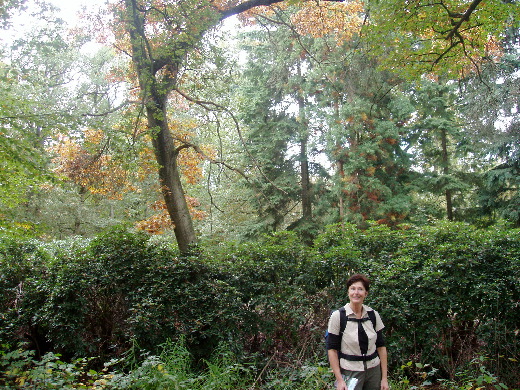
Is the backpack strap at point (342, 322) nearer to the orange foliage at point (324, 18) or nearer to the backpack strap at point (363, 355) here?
the backpack strap at point (363, 355)

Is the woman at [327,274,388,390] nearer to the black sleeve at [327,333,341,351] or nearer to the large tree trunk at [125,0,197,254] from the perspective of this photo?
the black sleeve at [327,333,341,351]

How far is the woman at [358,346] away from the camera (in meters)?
3.21

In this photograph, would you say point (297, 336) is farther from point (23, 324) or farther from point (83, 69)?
point (83, 69)

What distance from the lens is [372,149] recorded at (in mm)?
15281

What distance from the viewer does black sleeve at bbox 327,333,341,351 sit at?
10.6 feet

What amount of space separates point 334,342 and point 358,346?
19 cm

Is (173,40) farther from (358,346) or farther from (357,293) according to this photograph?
(358,346)

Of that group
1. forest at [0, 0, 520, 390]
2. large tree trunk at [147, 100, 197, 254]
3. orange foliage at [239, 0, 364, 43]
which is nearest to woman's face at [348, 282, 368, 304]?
forest at [0, 0, 520, 390]

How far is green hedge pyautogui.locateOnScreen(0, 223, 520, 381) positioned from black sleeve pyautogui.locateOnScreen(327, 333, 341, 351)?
2.09 metres

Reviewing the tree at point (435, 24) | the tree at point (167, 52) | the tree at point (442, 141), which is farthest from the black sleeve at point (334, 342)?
the tree at point (442, 141)

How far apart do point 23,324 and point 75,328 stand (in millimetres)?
870

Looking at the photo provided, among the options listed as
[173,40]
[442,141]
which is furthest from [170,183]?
[442,141]

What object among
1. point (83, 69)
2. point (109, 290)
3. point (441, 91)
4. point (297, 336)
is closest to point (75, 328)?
point (109, 290)

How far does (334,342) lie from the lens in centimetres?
323
